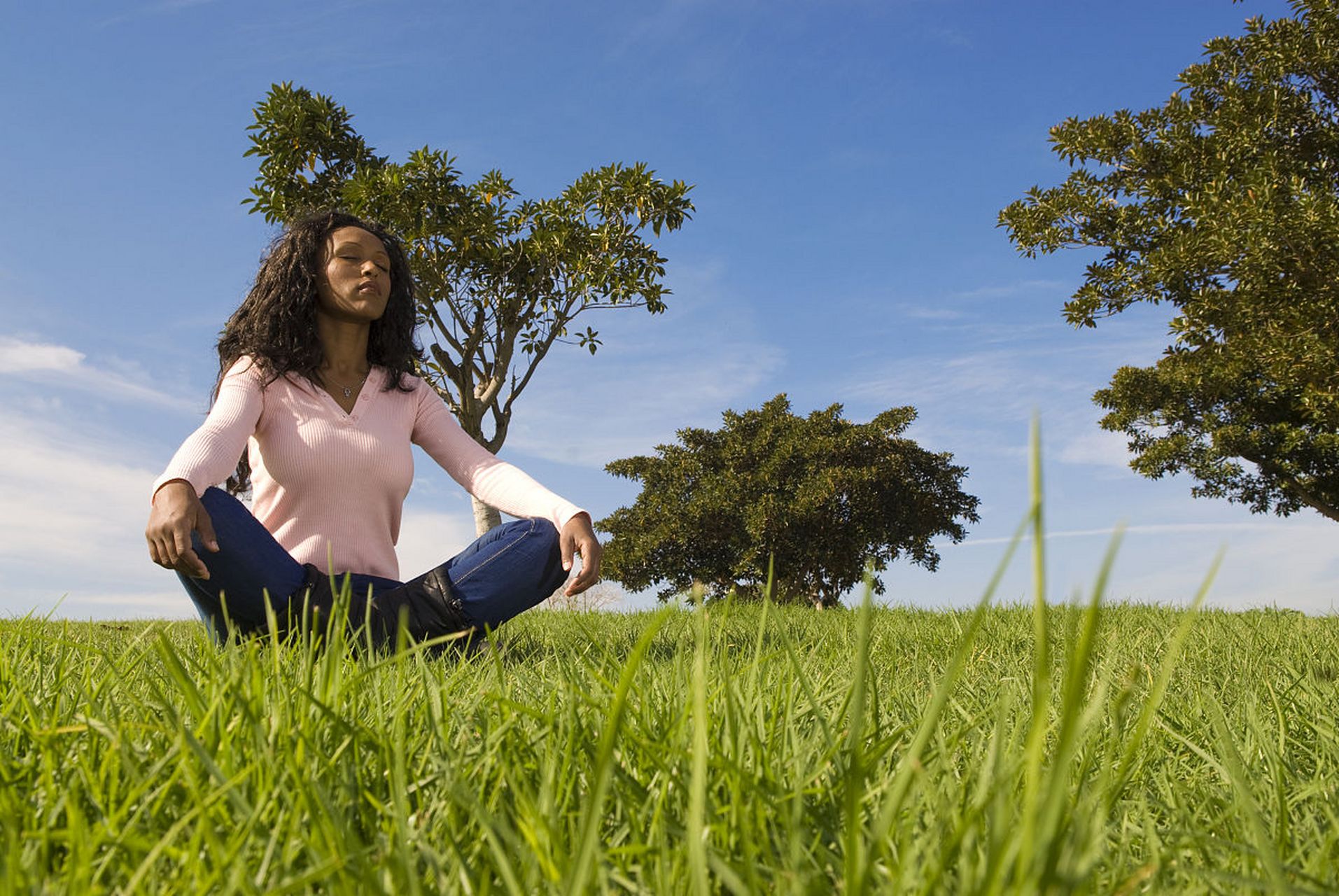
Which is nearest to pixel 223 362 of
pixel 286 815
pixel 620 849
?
pixel 286 815

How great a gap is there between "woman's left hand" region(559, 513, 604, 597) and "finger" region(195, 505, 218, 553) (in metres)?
1.18

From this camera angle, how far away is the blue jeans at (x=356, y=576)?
10.8ft

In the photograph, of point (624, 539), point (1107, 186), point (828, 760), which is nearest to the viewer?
point (828, 760)

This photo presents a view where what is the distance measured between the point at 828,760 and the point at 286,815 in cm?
63

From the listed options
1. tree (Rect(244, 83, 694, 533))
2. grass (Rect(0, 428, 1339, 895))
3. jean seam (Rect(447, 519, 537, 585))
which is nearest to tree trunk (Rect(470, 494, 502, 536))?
tree (Rect(244, 83, 694, 533))

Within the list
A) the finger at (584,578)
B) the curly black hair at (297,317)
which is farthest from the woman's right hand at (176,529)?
the finger at (584,578)

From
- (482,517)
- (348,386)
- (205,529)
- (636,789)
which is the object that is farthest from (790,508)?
(636,789)

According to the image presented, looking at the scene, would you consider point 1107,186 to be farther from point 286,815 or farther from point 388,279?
point 286,815

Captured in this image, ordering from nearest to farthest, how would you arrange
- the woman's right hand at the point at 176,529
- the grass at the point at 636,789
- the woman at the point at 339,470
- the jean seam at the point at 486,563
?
the grass at the point at 636,789 < the woman's right hand at the point at 176,529 < the woman at the point at 339,470 < the jean seam at the point at 486,563

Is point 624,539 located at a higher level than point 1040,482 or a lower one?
higher

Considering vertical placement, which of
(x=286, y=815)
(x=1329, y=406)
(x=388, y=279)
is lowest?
(x=286, y=815)

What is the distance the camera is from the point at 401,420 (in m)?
4.18

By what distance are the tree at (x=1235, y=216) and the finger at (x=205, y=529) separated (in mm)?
11124

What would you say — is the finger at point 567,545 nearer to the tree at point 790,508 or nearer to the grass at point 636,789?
the grass at point 636,789
